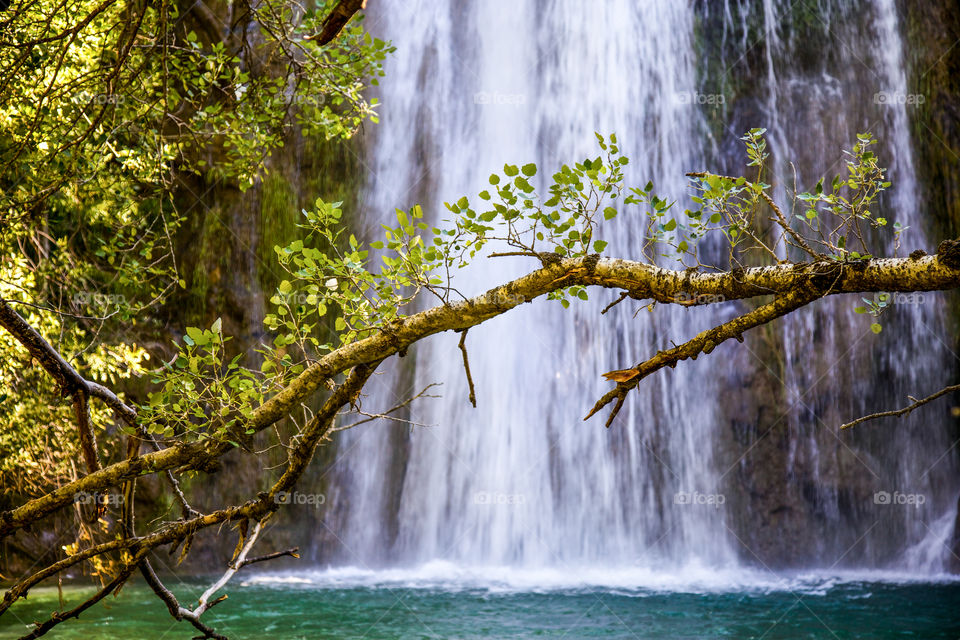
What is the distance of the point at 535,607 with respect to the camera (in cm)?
840

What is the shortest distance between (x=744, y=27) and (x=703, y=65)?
923 millimetres

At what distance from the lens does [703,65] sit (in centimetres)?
1380

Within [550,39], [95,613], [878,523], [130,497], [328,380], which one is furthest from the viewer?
[550,39]

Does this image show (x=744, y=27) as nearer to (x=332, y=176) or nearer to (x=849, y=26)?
(x=849, y=26)

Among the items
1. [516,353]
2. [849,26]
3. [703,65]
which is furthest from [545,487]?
[849,26]
